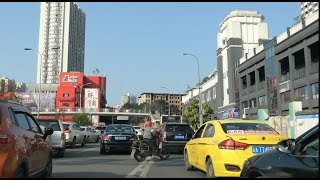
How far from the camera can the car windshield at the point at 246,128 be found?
32.1ft

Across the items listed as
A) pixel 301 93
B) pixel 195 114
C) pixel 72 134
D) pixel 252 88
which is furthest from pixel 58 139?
pixel 195 114

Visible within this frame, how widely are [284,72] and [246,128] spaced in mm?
46458

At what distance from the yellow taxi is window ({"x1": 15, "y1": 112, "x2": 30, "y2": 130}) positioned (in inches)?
163

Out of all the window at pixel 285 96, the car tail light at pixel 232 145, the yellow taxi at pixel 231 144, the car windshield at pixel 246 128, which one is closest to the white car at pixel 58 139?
the yellow taxi at pixel 231 144

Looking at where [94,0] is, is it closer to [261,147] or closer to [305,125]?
[261,147]

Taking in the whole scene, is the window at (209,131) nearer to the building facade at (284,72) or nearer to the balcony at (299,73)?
the building facade at (284,72)

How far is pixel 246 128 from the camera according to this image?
33.1ft

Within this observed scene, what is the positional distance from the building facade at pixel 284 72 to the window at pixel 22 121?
108ft

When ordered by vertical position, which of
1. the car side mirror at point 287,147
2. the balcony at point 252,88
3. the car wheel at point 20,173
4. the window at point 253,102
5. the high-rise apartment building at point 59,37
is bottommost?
the car wheel at point 20,173

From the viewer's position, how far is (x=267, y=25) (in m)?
81.6

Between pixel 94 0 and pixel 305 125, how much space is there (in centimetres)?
2680

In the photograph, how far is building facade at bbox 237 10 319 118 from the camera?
44250mm

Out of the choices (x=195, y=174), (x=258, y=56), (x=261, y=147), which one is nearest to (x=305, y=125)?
(x=195, y=174)

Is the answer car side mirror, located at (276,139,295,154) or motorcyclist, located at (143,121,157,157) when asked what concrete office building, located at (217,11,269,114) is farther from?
car side mirror, located at (276,139,295,154)
